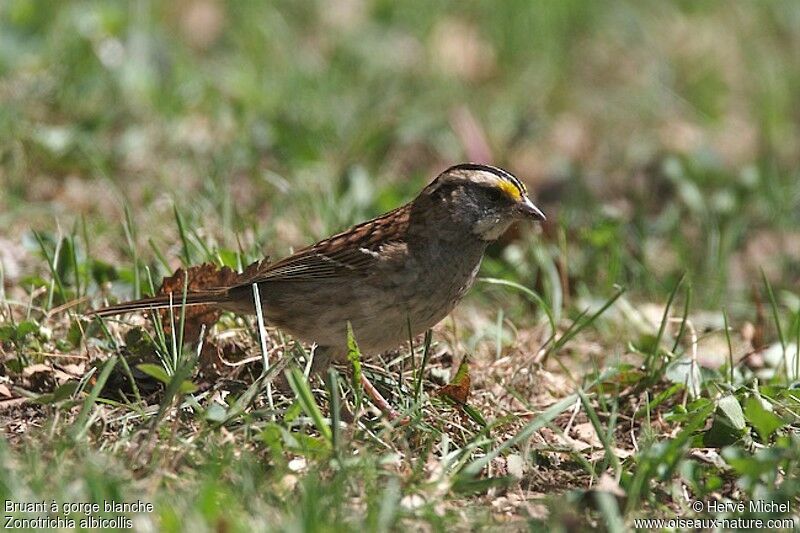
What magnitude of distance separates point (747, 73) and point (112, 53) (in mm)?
4331

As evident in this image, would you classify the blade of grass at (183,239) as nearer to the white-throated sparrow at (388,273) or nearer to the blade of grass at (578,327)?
the white-throated sparrow at (388,273)

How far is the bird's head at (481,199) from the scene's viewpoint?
4.80m

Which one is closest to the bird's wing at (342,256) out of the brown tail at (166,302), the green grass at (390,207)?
the brown tail at (166,302)

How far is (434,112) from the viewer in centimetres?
775

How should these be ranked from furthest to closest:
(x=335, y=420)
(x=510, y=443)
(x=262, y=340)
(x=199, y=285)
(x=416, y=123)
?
(x=416, y=123)
(x=199, y=285)
(x=262, y=340)
(x=510, y=443)
(x=335, y=420)

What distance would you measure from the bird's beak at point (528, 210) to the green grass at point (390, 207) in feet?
1.17

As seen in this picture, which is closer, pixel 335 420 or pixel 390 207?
pixel 335 420

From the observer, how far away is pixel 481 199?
15.9 feet

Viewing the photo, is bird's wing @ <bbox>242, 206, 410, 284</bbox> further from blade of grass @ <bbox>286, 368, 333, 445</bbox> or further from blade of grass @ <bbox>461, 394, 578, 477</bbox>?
blade of grass @ <bbox>461, 394, 578, 477</bbox>

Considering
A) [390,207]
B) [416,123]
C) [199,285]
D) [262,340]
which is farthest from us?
[416,123]

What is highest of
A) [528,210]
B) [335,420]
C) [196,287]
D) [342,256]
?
[528,210]

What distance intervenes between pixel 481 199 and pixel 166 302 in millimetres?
1217

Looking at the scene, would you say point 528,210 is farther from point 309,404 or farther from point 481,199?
point 309,404

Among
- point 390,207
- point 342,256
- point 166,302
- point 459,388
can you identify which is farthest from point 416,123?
point 459,388
